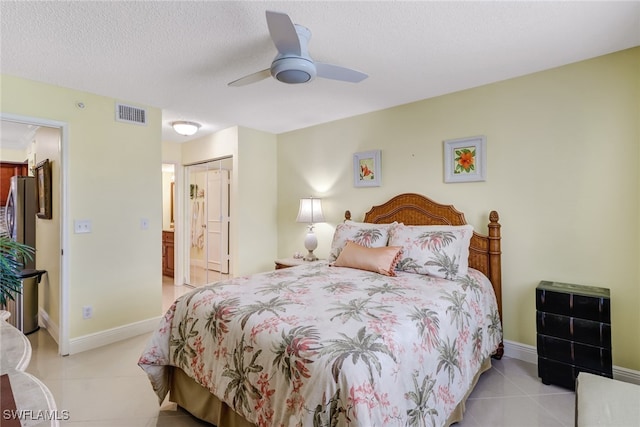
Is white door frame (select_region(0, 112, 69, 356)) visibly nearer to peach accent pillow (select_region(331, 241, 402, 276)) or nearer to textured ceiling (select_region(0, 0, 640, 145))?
textured ceiling (select_region(0, 0, 640, 145))

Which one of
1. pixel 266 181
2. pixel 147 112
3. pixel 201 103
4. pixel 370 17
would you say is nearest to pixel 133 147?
pixel 147 112

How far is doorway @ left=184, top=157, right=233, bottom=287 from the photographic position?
4566mm

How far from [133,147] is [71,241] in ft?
3.49

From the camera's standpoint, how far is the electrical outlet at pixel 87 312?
9.67 feet

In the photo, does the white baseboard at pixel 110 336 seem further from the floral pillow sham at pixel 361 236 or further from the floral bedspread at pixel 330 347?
the floral pillow sham at pixel 361 236

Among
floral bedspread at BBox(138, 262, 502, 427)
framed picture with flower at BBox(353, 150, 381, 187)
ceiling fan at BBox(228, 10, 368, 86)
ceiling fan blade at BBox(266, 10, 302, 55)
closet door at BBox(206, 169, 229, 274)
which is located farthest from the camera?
closet door at BBox(206, 169, 229, 274)

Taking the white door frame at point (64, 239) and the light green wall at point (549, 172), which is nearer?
the light green wall at point (549, 172)

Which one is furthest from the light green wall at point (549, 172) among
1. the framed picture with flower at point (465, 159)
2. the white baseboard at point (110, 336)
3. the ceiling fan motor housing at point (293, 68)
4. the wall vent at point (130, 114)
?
the white baseboard at point (110, 336)

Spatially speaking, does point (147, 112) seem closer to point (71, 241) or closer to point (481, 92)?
point (71, 241)

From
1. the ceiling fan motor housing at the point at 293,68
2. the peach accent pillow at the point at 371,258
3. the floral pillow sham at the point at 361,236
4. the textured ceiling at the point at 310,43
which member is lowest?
the peach accent pillow at the point at 371,258

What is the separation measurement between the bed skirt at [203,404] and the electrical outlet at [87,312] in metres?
1.52

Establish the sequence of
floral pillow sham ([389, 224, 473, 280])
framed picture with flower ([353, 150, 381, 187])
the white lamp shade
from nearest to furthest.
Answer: floral pillow sham ([389, 224, 473, 280]), framed picture with flower ([353, 150, 381, 187]), the white lamp shade

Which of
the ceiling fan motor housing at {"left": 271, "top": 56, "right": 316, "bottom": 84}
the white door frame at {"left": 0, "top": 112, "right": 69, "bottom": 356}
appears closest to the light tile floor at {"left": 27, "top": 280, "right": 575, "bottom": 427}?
the white door frame at {"left": 0, "top": 112, "right": 69, "bottom": 356}

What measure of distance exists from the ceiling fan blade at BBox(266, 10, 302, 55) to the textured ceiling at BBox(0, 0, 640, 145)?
20 cm
